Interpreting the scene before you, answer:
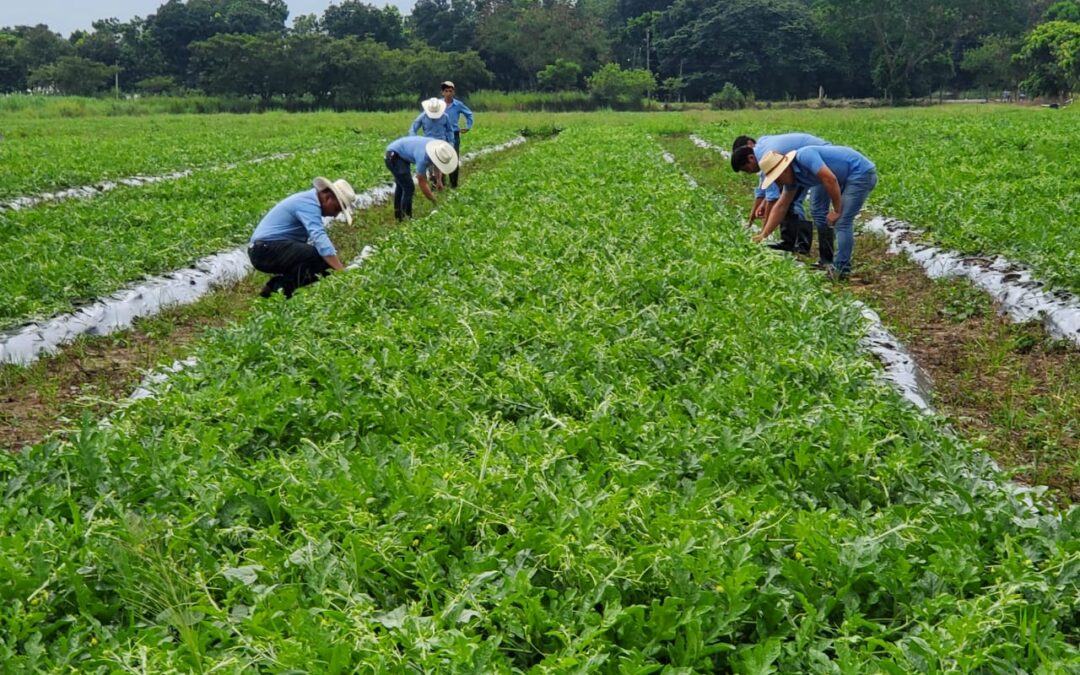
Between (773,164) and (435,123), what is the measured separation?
334 inches

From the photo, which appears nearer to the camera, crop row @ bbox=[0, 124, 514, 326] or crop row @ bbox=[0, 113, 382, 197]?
crop row @ bbox=[0, 124, 514, 326]

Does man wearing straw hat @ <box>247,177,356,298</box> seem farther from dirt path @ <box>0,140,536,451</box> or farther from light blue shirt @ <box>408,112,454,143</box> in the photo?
light blue shirt @ <box>408,112,454,143</box>

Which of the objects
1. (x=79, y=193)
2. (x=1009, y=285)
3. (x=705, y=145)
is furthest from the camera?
(x=705, y=145)

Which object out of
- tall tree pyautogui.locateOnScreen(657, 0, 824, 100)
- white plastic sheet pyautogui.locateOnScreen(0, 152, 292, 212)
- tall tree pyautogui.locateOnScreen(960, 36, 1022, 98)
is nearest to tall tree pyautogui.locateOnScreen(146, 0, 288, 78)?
tall tree pyautogui.locateOnScreen(657, 0, 824, 100)

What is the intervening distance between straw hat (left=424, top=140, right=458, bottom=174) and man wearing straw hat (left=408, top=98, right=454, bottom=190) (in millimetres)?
2062

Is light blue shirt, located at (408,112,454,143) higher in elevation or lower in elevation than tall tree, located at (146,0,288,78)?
lower

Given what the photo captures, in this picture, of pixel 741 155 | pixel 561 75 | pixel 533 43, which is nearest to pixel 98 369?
pixel 741 155

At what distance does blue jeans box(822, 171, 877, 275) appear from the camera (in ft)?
28.0

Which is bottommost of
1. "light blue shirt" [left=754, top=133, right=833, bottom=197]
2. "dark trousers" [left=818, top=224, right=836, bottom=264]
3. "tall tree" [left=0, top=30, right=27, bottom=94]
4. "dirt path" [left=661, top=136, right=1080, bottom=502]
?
"dirt path" [left=661, top=136, right=1080, bottom=502]

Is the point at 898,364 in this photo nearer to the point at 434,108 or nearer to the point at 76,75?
the point at 434,108

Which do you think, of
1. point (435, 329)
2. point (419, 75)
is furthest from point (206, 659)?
point (419, 75)

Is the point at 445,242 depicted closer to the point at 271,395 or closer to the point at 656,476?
the point at 271,395

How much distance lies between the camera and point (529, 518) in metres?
3.35

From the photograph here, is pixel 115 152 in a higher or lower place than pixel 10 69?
lower
